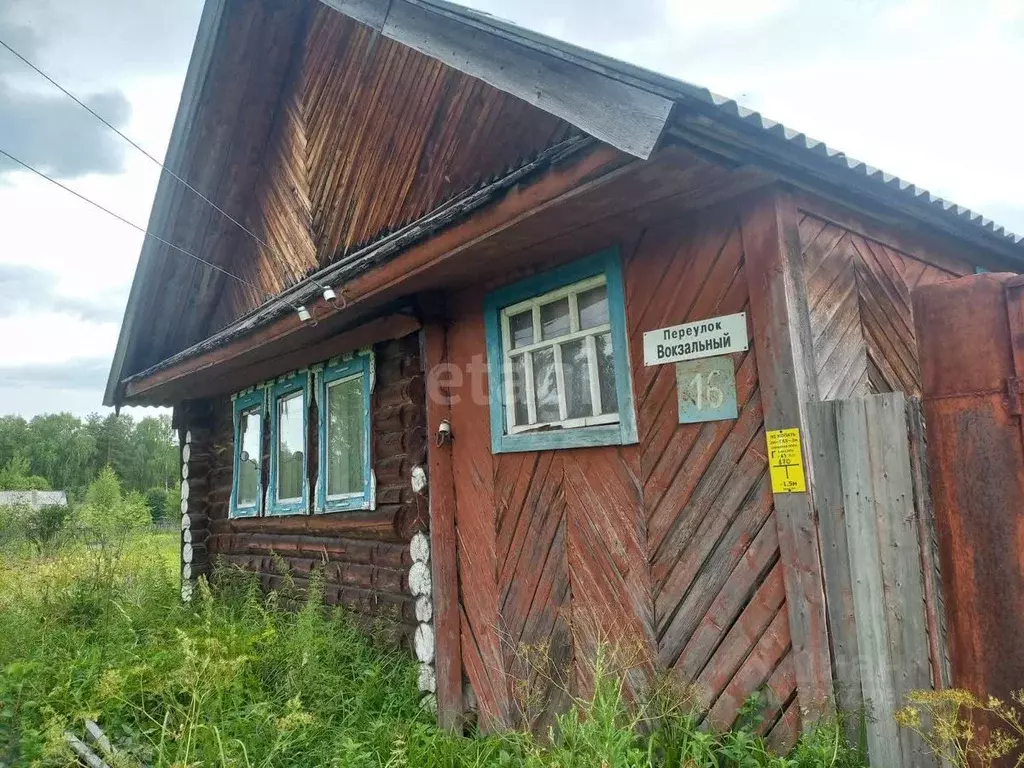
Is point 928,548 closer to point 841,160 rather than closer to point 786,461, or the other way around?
point 786,461

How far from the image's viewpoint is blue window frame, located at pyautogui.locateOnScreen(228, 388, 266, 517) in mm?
7605

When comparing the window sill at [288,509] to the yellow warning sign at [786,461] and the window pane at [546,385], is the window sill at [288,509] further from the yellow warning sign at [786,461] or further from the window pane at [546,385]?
the yellow warning sign at [786,461]

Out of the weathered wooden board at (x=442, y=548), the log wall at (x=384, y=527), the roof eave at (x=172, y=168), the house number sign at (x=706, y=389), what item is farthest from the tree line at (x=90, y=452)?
the house number sign at (x=706, y=389)

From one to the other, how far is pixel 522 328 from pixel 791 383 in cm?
182

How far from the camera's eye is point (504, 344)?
14.6 feet

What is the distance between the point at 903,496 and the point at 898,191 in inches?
68.6

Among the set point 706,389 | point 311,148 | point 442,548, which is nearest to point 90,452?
point 311,148

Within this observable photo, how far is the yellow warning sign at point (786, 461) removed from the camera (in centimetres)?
302

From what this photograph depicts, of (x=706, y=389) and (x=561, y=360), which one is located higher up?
(x=561, y=360)

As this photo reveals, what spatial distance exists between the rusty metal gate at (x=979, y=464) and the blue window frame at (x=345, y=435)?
4.20 m

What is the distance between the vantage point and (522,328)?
441 cm

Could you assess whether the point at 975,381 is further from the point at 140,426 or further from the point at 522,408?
the point at 140,426

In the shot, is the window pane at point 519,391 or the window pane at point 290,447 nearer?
the window pane at point 519,391

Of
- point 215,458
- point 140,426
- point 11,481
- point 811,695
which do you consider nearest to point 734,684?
point 811,695
